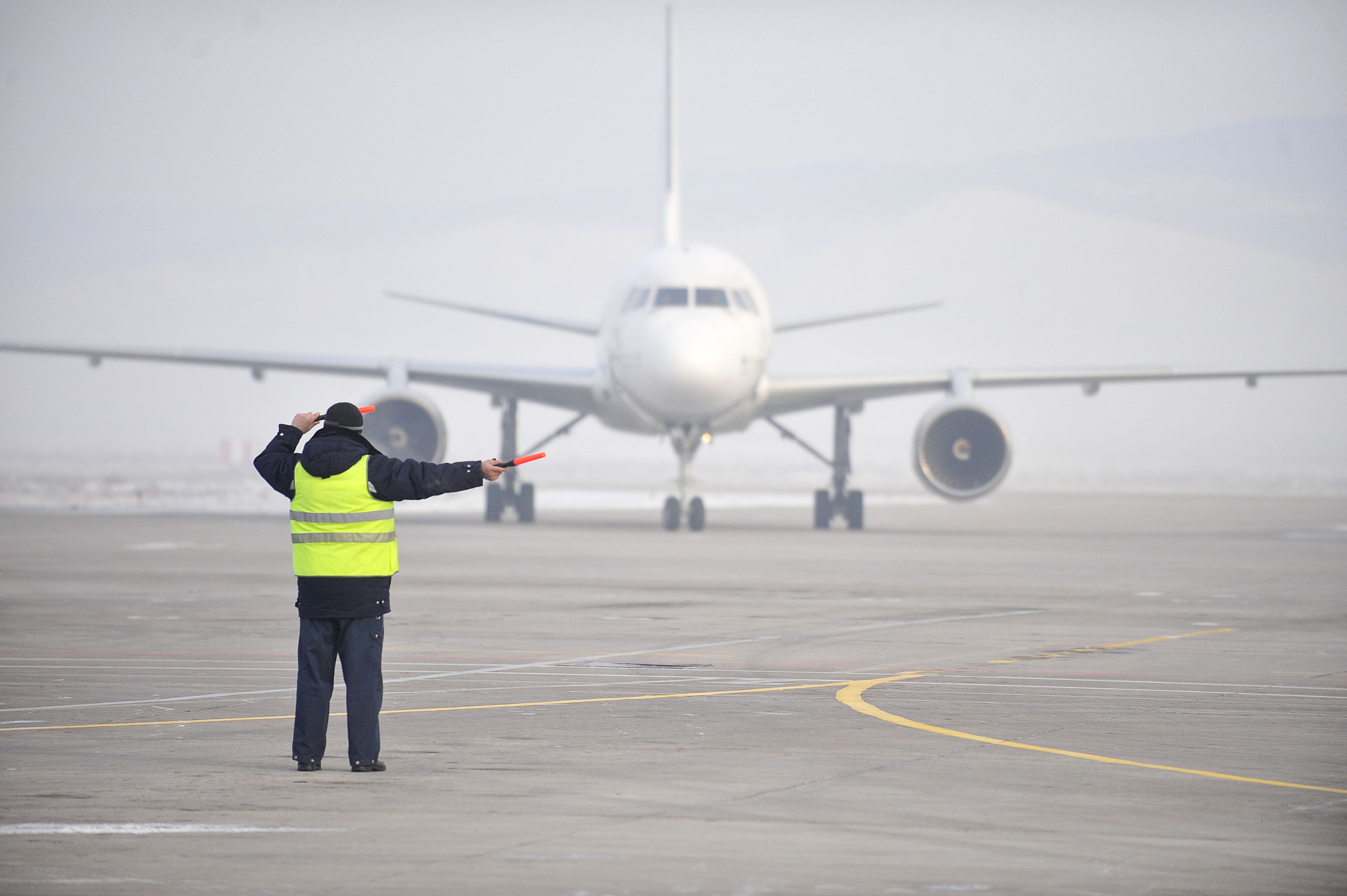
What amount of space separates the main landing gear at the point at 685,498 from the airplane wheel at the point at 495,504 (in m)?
4.40

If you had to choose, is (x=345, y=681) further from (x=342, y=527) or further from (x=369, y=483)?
(x=369, y=483)

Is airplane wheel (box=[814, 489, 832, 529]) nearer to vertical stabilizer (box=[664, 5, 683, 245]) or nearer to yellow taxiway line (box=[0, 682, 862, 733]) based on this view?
vertical stabilizer (box=[664, 5, 683, 245])

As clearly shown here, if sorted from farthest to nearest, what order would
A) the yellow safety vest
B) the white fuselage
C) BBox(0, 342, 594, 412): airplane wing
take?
BBox(0, 342, 594, 412): airplane wing, the white fuselage, the yellow safety vest

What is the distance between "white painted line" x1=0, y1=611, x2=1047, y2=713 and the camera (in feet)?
28.7

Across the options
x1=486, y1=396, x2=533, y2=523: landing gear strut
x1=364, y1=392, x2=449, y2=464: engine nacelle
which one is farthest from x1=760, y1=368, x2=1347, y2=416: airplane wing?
x1=364, y1=392, x2=449, y2=464: engine nacelle

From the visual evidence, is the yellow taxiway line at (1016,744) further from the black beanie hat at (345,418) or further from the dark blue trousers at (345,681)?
Answer: the black beanie hat at (345,418)

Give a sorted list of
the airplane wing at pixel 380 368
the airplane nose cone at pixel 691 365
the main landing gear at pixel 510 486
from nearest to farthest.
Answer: the airplane nose cone at pixel 691 365, the airplane wing at pixel 380 368, the main landing gear at pixel 510 486

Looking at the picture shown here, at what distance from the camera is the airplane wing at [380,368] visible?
1139 inches

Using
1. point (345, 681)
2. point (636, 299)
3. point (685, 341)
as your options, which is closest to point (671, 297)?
point (636, 299)

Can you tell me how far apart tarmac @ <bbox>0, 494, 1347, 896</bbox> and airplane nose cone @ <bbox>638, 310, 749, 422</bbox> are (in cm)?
960

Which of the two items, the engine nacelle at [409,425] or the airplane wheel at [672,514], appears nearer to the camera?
the airplane wheel at [672,514]

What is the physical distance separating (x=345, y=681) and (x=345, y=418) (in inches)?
44.8

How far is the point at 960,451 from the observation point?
2838 centimetres

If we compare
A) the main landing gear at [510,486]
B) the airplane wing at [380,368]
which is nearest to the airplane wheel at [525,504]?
the main landing gear at [510,486]
